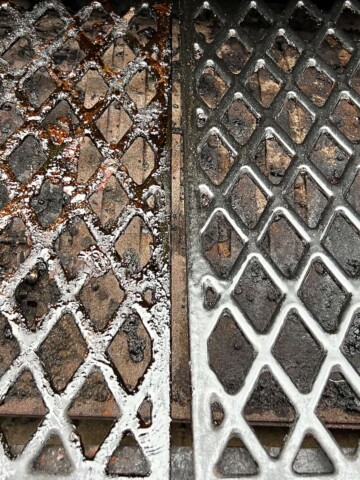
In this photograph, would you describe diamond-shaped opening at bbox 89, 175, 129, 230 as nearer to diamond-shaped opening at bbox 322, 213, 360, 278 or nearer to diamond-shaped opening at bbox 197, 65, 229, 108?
diamond-shaped opening at bbox 197, 65, 229, 108

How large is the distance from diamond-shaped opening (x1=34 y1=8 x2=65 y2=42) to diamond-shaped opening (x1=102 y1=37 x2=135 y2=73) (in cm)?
16

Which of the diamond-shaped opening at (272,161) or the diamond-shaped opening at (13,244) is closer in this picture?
the diamond-shaped opening at (13,244)

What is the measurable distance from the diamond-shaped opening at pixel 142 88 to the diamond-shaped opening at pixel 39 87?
219 millimetres

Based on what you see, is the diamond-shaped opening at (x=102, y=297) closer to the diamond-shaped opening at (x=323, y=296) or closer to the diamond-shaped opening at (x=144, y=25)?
the diamond-shaped opening at (x=323, y=296)

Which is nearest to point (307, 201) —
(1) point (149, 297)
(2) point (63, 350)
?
(1) point (149, 297)

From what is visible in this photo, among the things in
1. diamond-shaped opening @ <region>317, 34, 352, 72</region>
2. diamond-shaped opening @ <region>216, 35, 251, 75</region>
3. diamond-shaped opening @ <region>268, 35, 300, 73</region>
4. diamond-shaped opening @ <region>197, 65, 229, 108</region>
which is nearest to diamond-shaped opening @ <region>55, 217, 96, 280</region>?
diamond-shaped opening @ <region>197, 65, 229, 108</region>

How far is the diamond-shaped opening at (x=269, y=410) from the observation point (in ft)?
3.46

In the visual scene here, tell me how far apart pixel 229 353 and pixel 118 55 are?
0.95 meters

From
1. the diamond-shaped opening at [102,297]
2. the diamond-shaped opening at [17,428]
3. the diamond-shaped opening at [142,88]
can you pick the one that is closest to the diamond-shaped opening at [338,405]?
the diamond-shaped opening at [102,297]

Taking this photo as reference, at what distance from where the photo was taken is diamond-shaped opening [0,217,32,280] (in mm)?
1205

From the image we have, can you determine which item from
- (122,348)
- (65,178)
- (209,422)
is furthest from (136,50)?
(209,422)

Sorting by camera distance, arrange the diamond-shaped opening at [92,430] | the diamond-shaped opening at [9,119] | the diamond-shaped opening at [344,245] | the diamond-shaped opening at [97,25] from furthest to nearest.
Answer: the diamond-shaped opening at [97,25]
the diamond-shaped opening at [9,119]
the diamond-shaped opening at [344,245]
the diamond-shaped opening at [92,430]

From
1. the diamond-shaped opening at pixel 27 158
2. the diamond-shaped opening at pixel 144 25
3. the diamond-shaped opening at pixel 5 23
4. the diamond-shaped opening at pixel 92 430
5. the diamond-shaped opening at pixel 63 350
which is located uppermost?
the diamond-shaped opening at pixel 144 25

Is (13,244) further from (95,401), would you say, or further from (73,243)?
(95,401)
